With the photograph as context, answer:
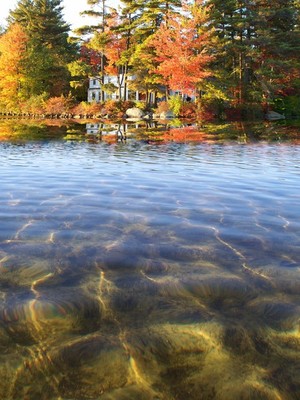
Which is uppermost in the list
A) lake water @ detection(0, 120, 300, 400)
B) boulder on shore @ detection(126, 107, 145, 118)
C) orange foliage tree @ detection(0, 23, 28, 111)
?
orange foliage tree @ detection(0, 23, 28, 111)

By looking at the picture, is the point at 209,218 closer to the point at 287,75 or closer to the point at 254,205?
the point at 254,205

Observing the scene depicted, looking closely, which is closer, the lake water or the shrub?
the lake water

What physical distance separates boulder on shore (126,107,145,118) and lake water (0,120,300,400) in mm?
33411

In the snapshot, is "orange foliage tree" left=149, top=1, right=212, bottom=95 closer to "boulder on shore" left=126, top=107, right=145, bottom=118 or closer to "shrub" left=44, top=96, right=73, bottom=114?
"boulder on shore" left=126, top=107, right=145, bottom=118

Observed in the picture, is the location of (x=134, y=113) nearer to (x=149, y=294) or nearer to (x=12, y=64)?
(x=12, y=64)

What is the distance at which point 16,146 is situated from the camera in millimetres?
15242

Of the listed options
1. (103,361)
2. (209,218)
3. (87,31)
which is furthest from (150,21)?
(103,361)

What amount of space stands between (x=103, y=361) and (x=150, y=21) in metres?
43.9

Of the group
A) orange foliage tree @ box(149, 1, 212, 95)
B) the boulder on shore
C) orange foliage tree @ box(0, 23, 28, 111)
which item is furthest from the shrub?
orange foliage tree @ box(149, 1, 212, 95)

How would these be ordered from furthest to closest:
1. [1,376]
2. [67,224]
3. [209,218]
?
[209,218]
[67,224]
[1,376]

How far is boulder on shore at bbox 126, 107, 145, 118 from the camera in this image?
39.7 m

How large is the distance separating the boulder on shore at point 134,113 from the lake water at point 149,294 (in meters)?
33.4

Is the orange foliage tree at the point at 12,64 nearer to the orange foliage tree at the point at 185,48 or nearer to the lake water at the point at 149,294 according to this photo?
the orange foliage tree at the point at 185,48

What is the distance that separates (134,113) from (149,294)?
38.2m
